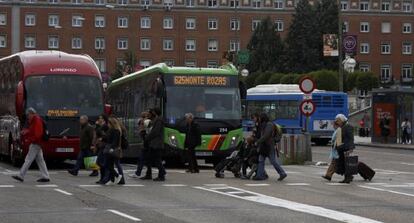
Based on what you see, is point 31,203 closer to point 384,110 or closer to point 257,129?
point 257,129

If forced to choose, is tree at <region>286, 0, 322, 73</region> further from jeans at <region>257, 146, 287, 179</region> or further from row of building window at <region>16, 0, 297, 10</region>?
jeans at <region>257, 146, 287, 179</region>

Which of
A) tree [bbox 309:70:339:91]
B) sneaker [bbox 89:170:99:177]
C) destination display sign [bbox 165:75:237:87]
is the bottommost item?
sneaker [bbox 89:170:99:177]

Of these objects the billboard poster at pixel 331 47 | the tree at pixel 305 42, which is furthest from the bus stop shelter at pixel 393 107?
the tree at pixel 305 42

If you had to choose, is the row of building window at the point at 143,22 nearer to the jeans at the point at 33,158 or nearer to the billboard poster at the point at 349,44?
the billboard poster at the point at 349,44

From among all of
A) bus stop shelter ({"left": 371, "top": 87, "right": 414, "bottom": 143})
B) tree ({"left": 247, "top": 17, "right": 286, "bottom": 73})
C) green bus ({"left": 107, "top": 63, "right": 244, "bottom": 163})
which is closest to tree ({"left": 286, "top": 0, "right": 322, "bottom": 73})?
tree ({"left": 247, "top": 17, "right": 286, "bottom": 73})

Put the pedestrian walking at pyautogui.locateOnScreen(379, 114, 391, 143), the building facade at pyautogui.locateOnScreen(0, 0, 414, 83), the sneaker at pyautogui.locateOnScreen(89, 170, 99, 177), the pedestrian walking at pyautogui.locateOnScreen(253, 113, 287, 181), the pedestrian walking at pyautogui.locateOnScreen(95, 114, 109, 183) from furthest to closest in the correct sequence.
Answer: the building facade at pyautogui.locateOnScreen(0, 0, 414, 83) → the pedestrian walking at pyautogui.locateOnScreen(379, 114, 391, 143) → the sneaker at pyautogui.locateOnScreen(89, 170, 99, 177) → the pedestrian walking at pyautogui.locateOnScreen(253, 113, 287, 181) → the pedestrian walking at pyautogui.locateOnScreen(95, 114, 109, 183)

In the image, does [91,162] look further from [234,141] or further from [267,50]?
[267,50]

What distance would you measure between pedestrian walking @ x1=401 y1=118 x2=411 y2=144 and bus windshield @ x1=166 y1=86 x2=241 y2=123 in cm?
2441

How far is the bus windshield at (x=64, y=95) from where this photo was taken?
23656mm

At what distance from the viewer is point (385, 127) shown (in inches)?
1887

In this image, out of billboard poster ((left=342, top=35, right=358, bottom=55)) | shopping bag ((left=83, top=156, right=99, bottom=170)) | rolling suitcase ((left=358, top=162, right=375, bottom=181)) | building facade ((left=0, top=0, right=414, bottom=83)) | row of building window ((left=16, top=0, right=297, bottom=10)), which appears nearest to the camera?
rolling suitcase ((left=358, top=162, right=375, bottom=181))

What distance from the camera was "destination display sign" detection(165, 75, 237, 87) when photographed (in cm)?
2466

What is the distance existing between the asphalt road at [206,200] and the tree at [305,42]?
272 ft

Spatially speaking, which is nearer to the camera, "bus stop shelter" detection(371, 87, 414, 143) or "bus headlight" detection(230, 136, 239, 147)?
"bus headlight" detection(230, 136, 239, 147)
